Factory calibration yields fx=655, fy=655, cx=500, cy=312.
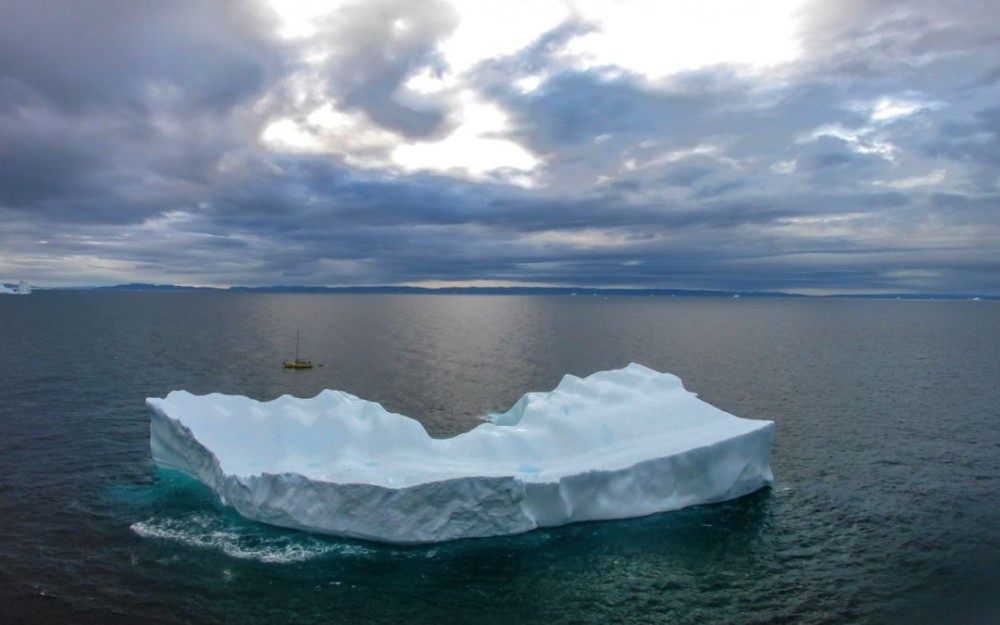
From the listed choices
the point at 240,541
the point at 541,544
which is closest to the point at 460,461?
the point at 541,544

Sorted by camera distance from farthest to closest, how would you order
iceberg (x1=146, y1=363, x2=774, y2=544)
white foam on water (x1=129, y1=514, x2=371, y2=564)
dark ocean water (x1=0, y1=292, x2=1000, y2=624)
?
1. iceberg (x1=146, y1=363, x2=774, y2=544)
2. white foam on water (x1=129, y1=514, x2=371, y2=564)
3. dark ocean water (x1=0, y1=292, x2=1000, y2=624)

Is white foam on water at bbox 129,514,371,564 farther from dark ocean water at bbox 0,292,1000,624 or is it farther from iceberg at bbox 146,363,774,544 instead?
iceberg at bbox 146,363,774,544

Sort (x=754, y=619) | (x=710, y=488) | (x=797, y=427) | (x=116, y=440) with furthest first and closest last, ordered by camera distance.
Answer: (x=797, y=427) → (x=116, y=440) → (x=710, y=488) → (x=754, y=619)

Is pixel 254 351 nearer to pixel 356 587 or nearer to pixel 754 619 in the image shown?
pixel 356 587

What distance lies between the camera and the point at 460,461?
28.6 m

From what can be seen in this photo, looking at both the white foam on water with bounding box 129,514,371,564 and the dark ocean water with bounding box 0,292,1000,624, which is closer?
the dark ocean water with bounding box 0,292,1000,624

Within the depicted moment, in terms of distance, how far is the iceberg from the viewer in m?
25.2

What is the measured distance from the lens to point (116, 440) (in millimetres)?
37312

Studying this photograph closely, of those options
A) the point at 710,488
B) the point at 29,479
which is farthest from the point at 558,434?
the point at 29,479

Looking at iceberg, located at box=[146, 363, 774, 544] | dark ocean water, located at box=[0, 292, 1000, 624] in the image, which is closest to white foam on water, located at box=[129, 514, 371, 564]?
dark ocean water, located at box=[0, 292, 1000, 624]

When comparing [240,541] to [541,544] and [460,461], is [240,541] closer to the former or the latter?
[460,461]

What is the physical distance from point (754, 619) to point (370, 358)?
63484 mm

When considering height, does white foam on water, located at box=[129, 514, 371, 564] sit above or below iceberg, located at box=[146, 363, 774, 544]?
below

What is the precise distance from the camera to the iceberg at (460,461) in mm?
25188
